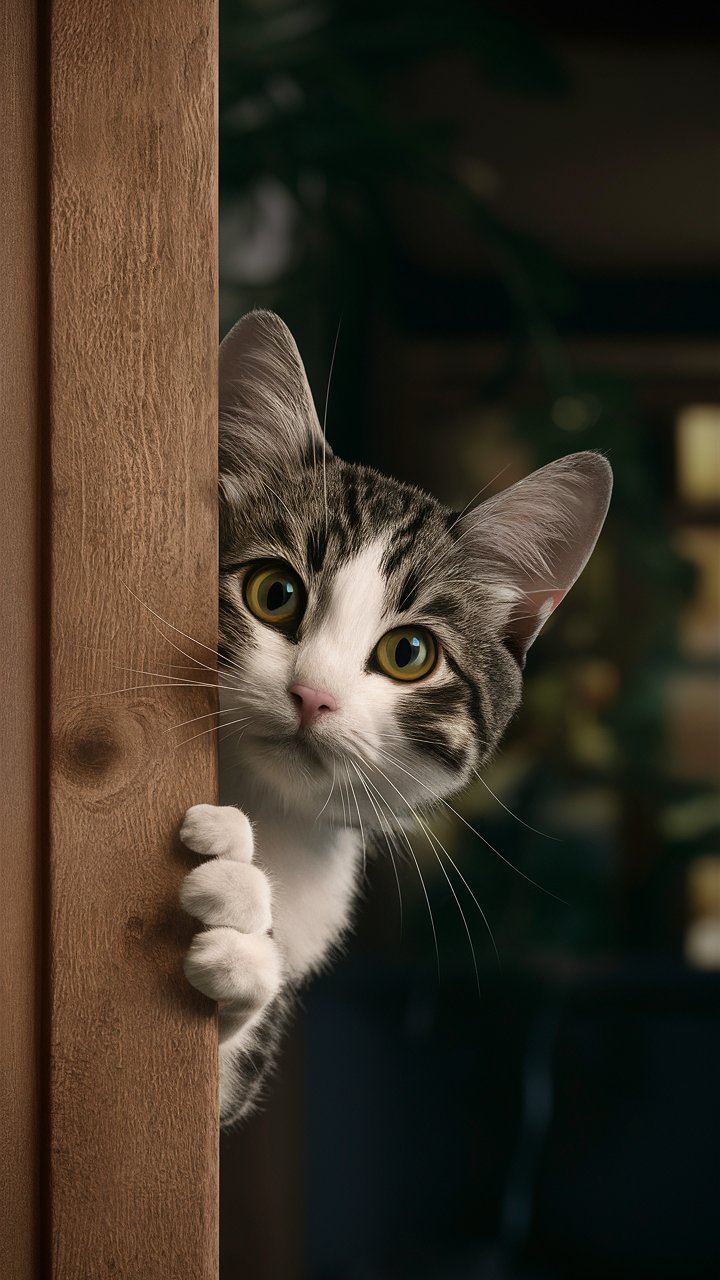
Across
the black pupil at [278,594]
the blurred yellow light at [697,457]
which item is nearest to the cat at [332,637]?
the black pupil at [278,594]

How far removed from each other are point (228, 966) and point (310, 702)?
4.5 inches

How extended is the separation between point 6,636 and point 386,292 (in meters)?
0.77

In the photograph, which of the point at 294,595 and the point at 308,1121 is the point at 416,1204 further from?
the point at 294,595

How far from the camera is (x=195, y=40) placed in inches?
14.8

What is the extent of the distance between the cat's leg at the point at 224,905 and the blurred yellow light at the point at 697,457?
172cm

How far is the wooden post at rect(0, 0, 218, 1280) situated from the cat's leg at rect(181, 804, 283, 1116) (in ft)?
0.03

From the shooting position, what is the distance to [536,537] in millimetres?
463

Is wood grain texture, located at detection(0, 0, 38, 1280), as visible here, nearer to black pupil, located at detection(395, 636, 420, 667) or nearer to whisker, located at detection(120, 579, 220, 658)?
whisker, located at detection(120, 579, 220, 658)

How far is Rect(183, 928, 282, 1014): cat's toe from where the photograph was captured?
0.38 meters

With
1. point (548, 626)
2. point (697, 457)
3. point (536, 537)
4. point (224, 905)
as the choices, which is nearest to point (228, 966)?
point (224, 905)

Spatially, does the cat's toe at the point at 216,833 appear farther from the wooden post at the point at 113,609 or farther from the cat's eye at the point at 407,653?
the cat's eye at the point at 407,653

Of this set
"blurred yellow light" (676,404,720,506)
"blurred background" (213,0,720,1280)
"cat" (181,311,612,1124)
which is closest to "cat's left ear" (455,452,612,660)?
"cat" (181,311,612,1124)

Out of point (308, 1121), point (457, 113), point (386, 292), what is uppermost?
A: point (457, 113)

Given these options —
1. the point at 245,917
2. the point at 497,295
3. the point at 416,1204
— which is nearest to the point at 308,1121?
the point at 416,1204
